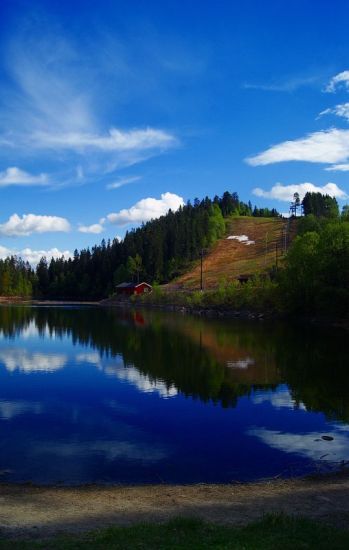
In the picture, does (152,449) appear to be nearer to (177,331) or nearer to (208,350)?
(208,350)

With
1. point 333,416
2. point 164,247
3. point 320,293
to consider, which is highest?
point 164,247

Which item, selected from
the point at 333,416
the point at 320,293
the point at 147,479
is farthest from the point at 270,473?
the point at 320,293

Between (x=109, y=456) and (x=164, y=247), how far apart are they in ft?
579

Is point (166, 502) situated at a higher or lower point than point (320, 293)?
lower

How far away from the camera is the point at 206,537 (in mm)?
10805

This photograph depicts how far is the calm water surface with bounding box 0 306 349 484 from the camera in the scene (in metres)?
19.8

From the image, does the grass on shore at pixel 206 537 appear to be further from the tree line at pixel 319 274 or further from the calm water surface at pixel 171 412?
the tree line at pixel 319 274

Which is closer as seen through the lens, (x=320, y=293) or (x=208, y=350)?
(x=208, y=350)

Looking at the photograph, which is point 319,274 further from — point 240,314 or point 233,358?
point 233,358

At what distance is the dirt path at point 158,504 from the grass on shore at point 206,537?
46.9 inches

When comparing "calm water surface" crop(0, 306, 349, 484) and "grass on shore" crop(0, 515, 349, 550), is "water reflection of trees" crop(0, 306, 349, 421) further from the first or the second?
"grass on shore" crop(0, 515, 349, 550)

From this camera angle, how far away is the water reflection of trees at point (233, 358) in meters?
34.2

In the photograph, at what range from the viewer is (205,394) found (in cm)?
3312

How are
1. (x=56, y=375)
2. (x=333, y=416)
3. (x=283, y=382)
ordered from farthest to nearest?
1. (x=56, y=375)
2. (x=283, y=382)
3. (x=333, y=416)
